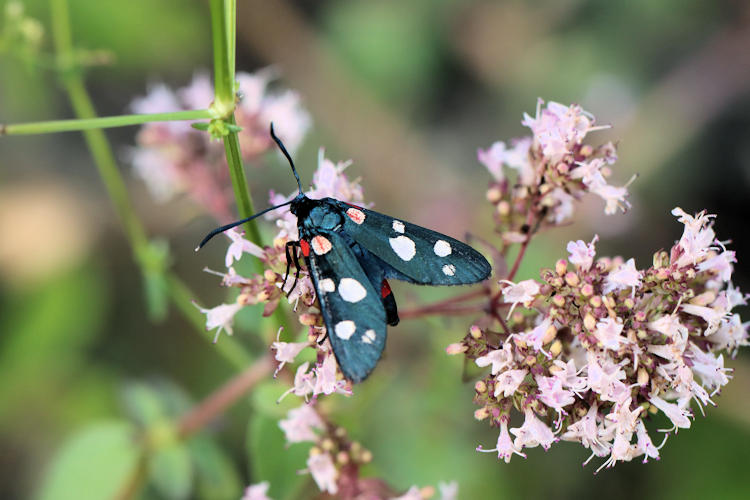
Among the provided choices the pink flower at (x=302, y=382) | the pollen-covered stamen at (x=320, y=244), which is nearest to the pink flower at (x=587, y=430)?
the pink flower at (x=302, y=382)

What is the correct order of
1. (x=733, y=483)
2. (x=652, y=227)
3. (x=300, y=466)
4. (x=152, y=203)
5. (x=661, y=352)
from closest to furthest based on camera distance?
(x=661, y=352)
(x=300, y=466)
(x=733, y=483)
(x=652, y=227)
(x=152, y=203)

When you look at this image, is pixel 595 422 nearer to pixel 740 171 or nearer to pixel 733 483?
pixel 733 483

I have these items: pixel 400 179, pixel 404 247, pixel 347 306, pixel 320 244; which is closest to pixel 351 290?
pixel 347 306

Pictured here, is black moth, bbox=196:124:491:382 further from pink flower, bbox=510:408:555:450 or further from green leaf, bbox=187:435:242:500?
green leaf, bbox=187:435:242:500

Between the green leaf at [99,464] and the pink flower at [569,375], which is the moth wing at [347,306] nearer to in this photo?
the pink flower at [569,375]

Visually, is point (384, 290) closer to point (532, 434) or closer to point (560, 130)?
point (532, 434)

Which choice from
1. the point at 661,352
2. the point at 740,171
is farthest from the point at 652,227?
the point at 661,352

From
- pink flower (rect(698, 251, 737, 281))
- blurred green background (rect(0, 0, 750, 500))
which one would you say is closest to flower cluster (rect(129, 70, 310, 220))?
blurred green background (rect(0, 0, 750, 500))
